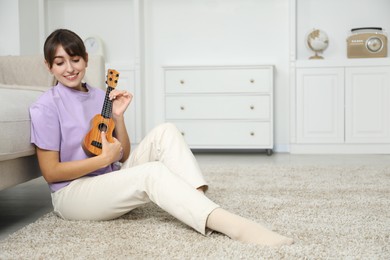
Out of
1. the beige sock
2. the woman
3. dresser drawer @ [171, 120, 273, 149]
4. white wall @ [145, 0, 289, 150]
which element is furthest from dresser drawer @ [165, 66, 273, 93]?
the beige sock

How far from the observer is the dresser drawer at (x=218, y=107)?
365 centimetres

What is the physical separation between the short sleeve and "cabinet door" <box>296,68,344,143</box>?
8.65 ft

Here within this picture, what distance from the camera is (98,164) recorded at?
135 centimetres

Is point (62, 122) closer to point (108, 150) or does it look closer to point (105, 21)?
point (108, 150)

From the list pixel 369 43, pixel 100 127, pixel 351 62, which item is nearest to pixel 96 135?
pixel 100 127

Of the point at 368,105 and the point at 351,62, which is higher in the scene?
the point at 351,62

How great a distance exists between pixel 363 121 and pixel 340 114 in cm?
18

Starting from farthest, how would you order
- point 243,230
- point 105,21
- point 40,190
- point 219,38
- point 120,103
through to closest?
point 105,21 → point 219,38 → point 40,190 → point 120,103 → point 243,230

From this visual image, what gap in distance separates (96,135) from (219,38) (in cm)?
282

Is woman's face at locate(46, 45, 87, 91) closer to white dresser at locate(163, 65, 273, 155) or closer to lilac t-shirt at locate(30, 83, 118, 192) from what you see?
lilac t-shirt at locate(30, 83, 118, 192)

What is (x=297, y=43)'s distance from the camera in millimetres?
3996

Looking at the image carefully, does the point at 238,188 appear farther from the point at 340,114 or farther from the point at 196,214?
the point at 340,114

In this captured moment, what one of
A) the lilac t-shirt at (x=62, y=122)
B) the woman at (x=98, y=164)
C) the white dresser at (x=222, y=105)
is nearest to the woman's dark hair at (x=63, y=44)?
the woman at (x=98, y=164)

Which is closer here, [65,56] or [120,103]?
[65,56]
